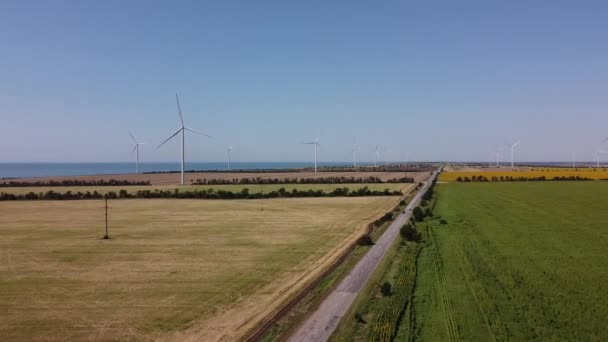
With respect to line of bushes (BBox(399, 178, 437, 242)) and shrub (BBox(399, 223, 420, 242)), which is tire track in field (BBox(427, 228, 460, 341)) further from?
line of bushes (BBox(399, 178, 437, 242))

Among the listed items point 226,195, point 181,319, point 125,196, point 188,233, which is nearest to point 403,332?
point 181,319

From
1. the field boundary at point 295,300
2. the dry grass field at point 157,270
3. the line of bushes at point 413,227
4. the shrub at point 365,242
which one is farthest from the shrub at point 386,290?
the line of bushes at point 413,227

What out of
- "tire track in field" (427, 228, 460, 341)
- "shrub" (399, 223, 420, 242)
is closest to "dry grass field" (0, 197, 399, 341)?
"shrub" (399, 223, 420, 242)

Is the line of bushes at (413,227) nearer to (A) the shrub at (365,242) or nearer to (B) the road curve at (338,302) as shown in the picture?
(A) the shrub at (365,242)

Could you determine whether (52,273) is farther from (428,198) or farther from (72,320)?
(428,198)

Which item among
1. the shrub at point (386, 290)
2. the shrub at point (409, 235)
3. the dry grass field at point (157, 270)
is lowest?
the dry grass field at point (157, 270)
